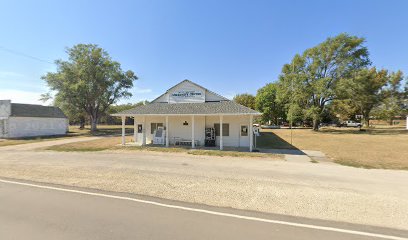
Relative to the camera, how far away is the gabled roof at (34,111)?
3095cm

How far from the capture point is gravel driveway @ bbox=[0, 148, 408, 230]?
523cm

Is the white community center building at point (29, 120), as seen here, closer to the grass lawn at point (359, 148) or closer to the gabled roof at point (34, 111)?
the gabled roof at point (34, 111)

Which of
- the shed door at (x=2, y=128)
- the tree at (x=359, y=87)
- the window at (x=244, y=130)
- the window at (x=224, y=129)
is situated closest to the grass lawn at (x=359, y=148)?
the window at (x=244, y=130)

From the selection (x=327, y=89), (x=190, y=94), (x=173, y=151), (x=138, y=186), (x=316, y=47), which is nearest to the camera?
(x=138, y=186)

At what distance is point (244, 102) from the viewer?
65625 millimetres

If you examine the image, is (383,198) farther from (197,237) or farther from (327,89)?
(327,89)

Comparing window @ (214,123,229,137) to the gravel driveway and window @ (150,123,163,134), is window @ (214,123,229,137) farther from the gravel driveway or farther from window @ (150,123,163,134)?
the gravel driveway

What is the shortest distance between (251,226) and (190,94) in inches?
712

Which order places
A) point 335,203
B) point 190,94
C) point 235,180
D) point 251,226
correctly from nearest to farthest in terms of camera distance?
point 251,226
point 335,203
point 235,180
point 190,94

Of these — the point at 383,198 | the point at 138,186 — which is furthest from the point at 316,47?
the point at 138,186

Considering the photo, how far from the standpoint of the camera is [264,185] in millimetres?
7301

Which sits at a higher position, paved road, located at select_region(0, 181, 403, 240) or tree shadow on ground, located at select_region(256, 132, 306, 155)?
paved road, located at select_region(0, 181, 403, 240)

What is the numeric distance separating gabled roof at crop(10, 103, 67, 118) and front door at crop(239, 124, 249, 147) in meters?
32.2

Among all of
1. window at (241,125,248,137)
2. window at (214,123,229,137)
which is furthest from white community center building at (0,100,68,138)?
window at (241,125,248,137)
